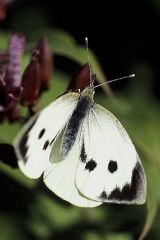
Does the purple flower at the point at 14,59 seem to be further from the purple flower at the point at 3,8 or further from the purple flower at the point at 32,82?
the purple flower at the point at 3,8

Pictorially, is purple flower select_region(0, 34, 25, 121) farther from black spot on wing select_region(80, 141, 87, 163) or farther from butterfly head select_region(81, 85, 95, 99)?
black spot on wing select_region(80, 141, 87, 163)

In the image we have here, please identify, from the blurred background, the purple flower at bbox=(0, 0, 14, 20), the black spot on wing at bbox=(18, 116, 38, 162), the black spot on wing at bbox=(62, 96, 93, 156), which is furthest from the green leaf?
the purple flower at bbox=(0, 0, 14, 20)

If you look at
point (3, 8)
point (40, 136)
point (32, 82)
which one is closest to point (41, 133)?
point (40, 136)

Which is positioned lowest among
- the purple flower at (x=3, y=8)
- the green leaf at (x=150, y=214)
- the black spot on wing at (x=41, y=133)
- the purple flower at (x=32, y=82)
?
the green leaf at (x=150, y=214)

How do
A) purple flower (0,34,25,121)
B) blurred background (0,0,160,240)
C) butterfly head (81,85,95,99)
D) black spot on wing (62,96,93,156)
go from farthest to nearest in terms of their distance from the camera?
blurred background (0,0,160,240), purple flower (0,34,25,121), butterfly head (81,85,95,99), black spot on wing (62,96,93,156)

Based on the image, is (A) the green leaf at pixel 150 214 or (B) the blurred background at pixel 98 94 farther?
(B) the blurred background at pixel 98 94

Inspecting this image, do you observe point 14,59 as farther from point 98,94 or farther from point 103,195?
point 98,94

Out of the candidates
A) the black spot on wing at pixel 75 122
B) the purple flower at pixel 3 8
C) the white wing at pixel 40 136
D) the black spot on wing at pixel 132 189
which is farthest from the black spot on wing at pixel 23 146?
the purple flower at pixel 3 8
